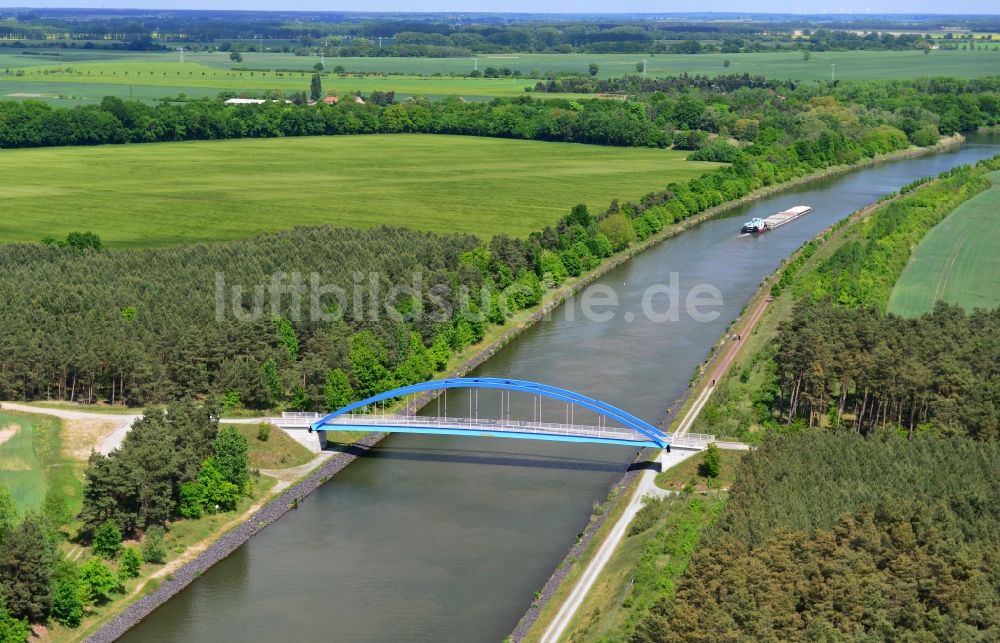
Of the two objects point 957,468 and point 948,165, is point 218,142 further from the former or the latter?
point 957,468

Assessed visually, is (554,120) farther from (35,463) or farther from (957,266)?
(35,463)

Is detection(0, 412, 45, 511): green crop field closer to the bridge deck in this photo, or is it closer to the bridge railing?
the bridge deck

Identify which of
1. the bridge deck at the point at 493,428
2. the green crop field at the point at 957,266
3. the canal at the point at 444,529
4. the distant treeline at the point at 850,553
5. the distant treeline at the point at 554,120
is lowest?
the canal at the point at 444,529

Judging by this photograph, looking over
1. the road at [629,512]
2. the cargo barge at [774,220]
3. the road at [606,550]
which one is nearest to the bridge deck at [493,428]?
the road at [606,550]

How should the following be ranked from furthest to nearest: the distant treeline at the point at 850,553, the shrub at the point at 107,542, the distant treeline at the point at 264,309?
the distant treeline at the point at 264,309 → the shrub at the point at 107,542 → the distant treeline at the point at 850,553

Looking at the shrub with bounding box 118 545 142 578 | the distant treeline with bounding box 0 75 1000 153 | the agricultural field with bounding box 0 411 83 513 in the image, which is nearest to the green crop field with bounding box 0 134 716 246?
the distant treeline with bounding box 0 75 1000 153

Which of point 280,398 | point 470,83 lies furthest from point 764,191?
point 470,83

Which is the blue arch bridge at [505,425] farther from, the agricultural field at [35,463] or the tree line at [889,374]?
the agricultural field at [35,463]

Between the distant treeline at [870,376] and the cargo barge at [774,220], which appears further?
the cargo barge at [774,220]
